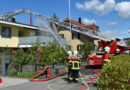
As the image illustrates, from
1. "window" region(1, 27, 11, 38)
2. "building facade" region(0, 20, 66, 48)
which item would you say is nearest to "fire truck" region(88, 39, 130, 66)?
"building facade" region(0, 20, 66, 48)

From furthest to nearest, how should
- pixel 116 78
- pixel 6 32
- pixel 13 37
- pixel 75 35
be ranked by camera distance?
pixel 75 35
pixel 13 37
pixel 6 32
pixel 116 78

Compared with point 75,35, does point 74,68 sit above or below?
below

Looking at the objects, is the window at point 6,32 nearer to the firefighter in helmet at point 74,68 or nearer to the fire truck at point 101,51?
the fire truck at point 101,51

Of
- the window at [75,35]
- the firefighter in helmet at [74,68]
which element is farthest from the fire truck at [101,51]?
the window at [75,35]

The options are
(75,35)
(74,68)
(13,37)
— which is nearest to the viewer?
(74,68)

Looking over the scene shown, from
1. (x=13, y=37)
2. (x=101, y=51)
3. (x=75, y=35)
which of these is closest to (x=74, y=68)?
(x=101, y=51)

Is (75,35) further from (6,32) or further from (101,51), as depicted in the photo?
(101,51)

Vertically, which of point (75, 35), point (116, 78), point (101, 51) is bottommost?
point (116, 78)

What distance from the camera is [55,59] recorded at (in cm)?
1227

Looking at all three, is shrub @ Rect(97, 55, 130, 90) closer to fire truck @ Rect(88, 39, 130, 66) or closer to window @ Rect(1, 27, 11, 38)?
fire truck @ Rect(88, 39, 130, 66)

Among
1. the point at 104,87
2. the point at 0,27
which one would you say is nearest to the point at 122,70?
the point at 104,87

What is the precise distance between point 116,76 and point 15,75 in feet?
29.4

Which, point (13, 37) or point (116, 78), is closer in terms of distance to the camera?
point (116, 78)

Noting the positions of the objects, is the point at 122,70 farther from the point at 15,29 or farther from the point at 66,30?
the point at 66,30
